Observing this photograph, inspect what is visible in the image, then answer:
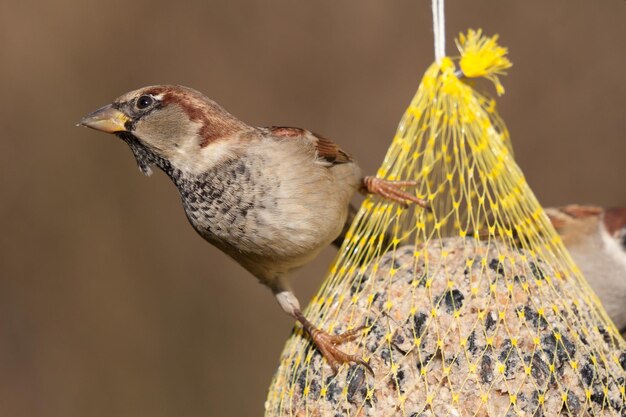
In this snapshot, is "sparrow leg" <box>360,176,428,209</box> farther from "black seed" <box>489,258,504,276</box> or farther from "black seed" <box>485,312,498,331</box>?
"black seed" <box>485,312,498,331</box>

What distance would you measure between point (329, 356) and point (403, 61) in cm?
377

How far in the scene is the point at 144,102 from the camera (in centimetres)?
253

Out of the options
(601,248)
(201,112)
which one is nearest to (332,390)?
(201,112)

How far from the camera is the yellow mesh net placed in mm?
2066

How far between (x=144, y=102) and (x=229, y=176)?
329mm

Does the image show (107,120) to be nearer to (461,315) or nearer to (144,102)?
(144,102)

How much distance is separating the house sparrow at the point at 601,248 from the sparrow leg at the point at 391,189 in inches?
41.1

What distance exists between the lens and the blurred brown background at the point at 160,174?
5195mm

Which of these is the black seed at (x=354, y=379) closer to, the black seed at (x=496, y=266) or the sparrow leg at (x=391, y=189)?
the black seed at (x=496, y=266)

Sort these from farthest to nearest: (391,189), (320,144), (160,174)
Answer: (160,174)
(320,144)
(391,189)

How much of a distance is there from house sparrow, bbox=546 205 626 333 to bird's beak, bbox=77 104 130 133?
Result: 1.79 metres

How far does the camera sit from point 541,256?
7.93ft

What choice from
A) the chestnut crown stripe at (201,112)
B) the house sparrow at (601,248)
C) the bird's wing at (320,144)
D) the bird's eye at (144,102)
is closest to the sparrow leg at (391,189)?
the bird's wing at (320,144)

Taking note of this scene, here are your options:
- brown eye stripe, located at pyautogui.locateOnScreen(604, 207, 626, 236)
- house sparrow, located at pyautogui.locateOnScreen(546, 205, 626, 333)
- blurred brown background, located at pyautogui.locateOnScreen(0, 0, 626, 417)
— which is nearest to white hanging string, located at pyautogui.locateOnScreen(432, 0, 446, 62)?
house sparrow, located at pyautogui.locateOnScreen(546, 205, 626, 333)
